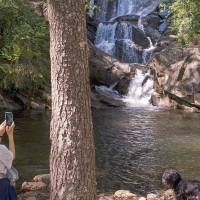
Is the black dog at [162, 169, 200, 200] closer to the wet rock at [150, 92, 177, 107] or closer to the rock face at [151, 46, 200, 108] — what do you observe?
the rock face at [151, 46, 200, 108]

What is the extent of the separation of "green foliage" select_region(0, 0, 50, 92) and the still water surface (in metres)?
1.79

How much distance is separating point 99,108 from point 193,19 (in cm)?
859

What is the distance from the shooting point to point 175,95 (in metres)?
17.8

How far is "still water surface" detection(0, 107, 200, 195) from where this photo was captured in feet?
25.3

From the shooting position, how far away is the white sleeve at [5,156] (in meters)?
3.34

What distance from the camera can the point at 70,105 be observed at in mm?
3705

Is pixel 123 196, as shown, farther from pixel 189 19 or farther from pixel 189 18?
pixel 189 18

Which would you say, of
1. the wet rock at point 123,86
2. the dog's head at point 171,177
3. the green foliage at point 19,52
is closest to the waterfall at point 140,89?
the wet rock at point 123,86

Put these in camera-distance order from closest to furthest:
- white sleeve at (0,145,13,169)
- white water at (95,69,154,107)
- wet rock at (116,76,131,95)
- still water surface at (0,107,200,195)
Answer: white sleeve at (0,145,13,169), still water surface at (0,107,200,195), white water at (95,69,154,107), wet rock at (116,76,131,95)

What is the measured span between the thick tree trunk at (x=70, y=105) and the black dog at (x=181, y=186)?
5.69 ft

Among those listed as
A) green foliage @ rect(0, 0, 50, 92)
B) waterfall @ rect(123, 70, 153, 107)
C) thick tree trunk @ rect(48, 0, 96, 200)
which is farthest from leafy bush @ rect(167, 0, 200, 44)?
thick tree trunk @ rect(48, 0, 96, 200)

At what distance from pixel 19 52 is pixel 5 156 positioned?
1235 centimetres

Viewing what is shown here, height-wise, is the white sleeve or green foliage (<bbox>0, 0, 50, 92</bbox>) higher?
green foliage (<bbox>0, 0, 50, 92</bbox>)

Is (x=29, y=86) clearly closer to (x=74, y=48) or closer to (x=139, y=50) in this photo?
(x=139, y=50)
